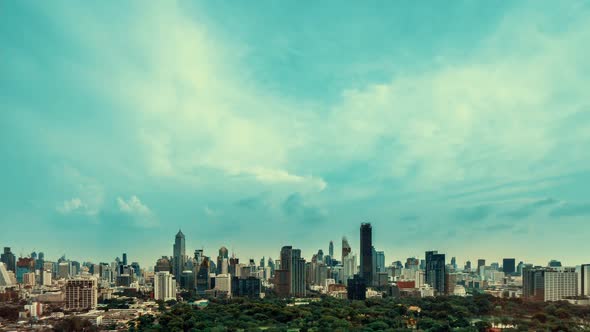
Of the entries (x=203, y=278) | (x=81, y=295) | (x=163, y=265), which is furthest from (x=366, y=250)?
(x=81, y=295)

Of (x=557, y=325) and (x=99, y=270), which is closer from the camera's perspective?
(x=557, y=325)

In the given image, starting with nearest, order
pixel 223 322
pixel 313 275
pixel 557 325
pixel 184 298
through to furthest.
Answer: pixel 557 325 < pixel 223 322 < pixel 184 298 < pixel 313 275

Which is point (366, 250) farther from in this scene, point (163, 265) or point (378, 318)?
point (378, 318)

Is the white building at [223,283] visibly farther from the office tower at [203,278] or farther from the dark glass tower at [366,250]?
the dark glass tower at [366,250]

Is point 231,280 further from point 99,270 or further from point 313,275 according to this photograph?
point 99,270

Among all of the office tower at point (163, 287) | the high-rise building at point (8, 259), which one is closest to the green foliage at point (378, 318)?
the office tower at point (163, 287)

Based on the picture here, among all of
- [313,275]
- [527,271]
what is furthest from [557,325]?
[313,275]
